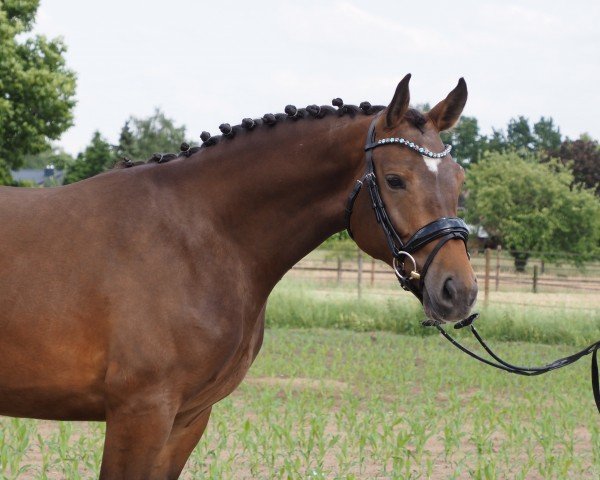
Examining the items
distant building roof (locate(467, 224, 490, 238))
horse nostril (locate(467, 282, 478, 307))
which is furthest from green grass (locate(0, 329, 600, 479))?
distant building roof (locate(467, 224, 490, 238))

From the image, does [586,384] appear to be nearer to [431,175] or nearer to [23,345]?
[431,175]

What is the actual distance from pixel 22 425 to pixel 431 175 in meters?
4.17

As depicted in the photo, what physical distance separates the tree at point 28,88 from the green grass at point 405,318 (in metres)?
10.7

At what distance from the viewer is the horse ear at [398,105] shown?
3071 mm

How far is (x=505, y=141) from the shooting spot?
264 ft

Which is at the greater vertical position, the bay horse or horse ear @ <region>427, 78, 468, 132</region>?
horse ear @ <region>427, 78, 468, 132</region>

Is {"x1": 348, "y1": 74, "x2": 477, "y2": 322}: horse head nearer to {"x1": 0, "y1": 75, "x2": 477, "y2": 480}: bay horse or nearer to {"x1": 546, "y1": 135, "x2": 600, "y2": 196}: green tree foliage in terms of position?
{"x1": 0, "y1": 75, "x2": 477, "y2": 480}: bay horse

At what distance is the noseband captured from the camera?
3.00 meters

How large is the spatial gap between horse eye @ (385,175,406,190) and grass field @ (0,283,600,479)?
2.73 metres

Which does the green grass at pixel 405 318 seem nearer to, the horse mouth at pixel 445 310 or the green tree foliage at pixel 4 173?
the green tree foliage at pixel 4 173

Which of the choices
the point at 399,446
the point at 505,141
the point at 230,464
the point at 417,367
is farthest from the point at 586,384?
the point at 505,141

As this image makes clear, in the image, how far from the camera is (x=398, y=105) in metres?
3.16

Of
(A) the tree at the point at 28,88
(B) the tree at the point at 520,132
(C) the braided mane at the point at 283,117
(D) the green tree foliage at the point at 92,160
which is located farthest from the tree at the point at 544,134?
(C) the braided mane at the point at 283,117

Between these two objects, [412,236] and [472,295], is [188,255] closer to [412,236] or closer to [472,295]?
[412,236]
